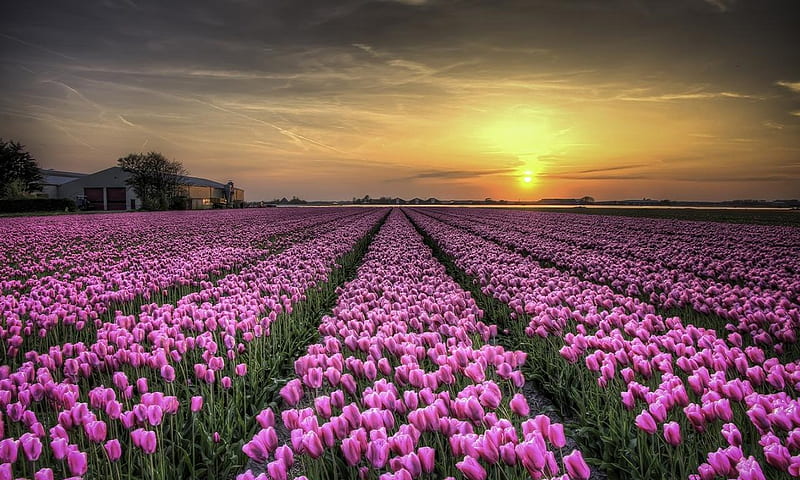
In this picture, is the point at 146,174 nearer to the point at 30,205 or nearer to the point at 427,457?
the point at 30,205

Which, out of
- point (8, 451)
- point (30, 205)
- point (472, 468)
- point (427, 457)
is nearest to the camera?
point (472, 468)

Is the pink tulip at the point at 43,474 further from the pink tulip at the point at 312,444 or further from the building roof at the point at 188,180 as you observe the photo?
the building roof at the point at 188,180

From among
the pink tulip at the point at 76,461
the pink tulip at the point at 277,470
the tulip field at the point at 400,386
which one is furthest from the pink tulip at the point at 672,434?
the pink tulip at the point at 76,461

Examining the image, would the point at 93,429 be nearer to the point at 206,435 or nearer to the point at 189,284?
the point at 206,435

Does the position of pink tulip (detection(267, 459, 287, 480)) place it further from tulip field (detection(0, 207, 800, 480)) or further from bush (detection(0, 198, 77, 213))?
bush (detection(0, 198, 77, 213))

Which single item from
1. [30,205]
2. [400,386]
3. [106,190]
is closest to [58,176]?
[106,190]

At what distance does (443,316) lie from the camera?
A: 244 inches

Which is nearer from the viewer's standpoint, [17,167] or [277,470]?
[277,470]

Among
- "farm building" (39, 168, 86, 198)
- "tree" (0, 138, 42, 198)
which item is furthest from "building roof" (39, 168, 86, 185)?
"tree" (0, 138, 42, 198)

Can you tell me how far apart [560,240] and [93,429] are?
20.3 m

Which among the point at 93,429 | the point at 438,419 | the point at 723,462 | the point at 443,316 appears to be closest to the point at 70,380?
the point at 93,429

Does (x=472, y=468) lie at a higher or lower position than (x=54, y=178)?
lower

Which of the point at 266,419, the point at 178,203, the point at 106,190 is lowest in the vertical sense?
the point at 266,419

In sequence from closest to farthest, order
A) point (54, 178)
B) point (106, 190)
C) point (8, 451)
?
point (8, 451), point (106, 190), point (54, 178)
